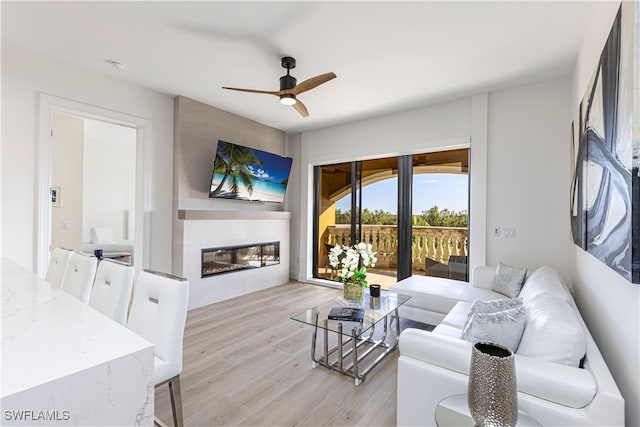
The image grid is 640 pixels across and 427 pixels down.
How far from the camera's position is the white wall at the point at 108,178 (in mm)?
6281

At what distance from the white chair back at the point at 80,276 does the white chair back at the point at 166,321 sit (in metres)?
0.65

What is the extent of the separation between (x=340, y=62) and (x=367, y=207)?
8.02ft

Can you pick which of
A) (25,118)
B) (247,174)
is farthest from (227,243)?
(25,118)

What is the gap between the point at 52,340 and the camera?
2.89 ft

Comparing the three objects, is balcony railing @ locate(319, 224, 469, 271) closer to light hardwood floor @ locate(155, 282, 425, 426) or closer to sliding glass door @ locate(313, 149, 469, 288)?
sliding glass door @ locate(313, 149, 469, 288)

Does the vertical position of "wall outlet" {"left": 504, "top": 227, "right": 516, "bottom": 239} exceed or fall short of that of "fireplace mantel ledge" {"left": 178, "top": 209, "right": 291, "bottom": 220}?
it falls short

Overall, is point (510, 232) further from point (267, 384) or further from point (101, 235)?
point (101, 235)

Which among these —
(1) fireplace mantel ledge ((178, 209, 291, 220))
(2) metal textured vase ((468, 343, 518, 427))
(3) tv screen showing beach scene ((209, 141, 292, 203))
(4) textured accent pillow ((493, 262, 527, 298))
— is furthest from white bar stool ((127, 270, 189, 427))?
(4) textured accent pillow ((493, 262, 527, 298))

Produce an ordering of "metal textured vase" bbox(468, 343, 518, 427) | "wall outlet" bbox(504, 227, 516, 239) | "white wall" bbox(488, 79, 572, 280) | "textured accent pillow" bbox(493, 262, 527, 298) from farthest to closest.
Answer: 1. "wall outlet" bbox(504, 227, 516, 239)
2. "white wall" bbox(488, 79, 572, 280)
3. "textured accent pillow" bbox(493, 262, 527, 298)
4. "metal textured vase" bbox(468, 343, 518, 427)

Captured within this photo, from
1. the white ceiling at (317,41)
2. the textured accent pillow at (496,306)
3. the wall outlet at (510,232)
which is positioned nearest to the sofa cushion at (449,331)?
the textured accent pillow at (496,306)

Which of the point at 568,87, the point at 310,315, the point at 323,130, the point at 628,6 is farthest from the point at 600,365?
the point at 323,130

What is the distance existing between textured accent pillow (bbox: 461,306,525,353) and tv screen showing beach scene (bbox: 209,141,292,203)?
138 inches

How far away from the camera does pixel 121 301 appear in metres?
1.69

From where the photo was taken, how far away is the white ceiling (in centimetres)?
219
